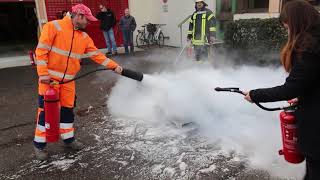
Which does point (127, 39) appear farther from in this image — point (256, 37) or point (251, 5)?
point (256, 37)

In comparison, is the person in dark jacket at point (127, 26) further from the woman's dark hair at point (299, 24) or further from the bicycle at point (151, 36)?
the woman's dark hair at point (299, 24)

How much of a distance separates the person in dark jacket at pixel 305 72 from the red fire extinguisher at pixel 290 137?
0.17 m

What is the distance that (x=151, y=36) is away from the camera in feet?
47.5

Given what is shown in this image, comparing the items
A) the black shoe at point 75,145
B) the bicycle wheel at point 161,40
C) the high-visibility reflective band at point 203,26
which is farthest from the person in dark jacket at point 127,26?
the black shoe at point 75,145

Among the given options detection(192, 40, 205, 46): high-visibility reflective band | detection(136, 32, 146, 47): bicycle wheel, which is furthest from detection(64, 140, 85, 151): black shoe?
detection(136, 32, 146, 47): bicycle wheel

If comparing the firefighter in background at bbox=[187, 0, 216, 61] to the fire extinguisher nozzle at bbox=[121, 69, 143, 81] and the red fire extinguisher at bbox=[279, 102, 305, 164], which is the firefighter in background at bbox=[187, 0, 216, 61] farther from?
the red fire extinguisher at bbox=[279, 102, 305, 164]

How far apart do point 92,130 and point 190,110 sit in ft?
4.89

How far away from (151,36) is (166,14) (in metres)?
1.15

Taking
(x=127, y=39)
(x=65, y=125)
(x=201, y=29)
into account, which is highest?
(x=201, y=29)

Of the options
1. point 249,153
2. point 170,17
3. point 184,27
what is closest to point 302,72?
point 249,153

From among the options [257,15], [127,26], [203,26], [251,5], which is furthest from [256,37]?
[127,26]

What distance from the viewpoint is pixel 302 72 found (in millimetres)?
1961

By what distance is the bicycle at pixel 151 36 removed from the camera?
14375 mm

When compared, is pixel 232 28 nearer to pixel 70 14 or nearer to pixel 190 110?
pixel 190 110
